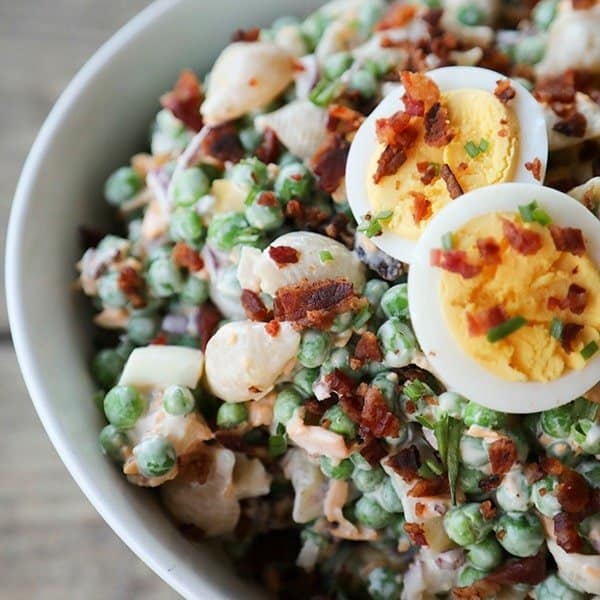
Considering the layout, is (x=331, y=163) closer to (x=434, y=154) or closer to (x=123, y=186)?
(x=434, y=154)

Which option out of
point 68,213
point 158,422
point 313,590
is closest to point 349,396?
point 158,422

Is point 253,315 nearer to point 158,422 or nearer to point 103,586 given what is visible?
point 158,422

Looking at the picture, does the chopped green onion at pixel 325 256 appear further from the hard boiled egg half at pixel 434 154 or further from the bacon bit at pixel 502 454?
the bacon bit at pixel 502 454

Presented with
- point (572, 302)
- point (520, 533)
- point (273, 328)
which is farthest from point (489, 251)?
point (520, 533)

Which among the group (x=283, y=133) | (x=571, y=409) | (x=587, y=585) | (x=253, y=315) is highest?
(x=283, y=133)

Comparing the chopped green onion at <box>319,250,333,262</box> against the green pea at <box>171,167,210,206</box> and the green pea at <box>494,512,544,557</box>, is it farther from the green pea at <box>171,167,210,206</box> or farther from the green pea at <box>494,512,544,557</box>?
the green pea at <box>494,512,544,557</box>

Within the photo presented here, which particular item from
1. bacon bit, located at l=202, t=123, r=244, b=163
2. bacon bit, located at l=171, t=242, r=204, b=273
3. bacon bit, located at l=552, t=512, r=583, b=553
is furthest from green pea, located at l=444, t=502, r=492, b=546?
bacon bit, located at l=202, t=123, r=244, b=163
